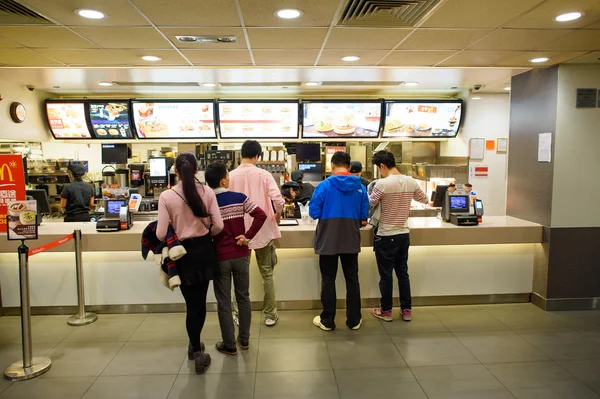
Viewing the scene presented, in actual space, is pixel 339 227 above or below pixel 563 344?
above

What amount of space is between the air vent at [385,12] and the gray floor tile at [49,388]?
127 inches

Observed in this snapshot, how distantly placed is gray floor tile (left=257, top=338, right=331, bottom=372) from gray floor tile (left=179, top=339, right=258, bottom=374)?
0.19 feet

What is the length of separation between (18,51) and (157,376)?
3134 millimetres

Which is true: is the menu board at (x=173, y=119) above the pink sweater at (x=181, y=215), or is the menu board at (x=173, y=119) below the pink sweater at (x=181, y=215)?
above

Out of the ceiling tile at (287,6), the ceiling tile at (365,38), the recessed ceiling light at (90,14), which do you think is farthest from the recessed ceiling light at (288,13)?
the recessed ceiling light at (90,14)

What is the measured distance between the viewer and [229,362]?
338 centimetres

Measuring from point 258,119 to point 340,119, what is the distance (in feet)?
4.02

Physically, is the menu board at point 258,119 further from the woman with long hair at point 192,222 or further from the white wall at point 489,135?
the woman with long hair at point 192,222

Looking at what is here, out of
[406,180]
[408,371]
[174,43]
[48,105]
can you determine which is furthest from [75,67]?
[408,371]

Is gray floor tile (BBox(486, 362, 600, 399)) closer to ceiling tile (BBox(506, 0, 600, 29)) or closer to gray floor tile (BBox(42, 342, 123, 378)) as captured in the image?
ceiling tile (BBox(506, 0, 600, 29))

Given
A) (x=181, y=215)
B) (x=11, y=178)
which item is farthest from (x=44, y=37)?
(x=181, y=215)

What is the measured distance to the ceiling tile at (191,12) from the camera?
271 cm

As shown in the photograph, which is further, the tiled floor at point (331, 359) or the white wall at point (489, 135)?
the white wall at point (489, 135)

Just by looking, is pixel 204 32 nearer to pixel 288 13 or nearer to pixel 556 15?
pixel 288 13
